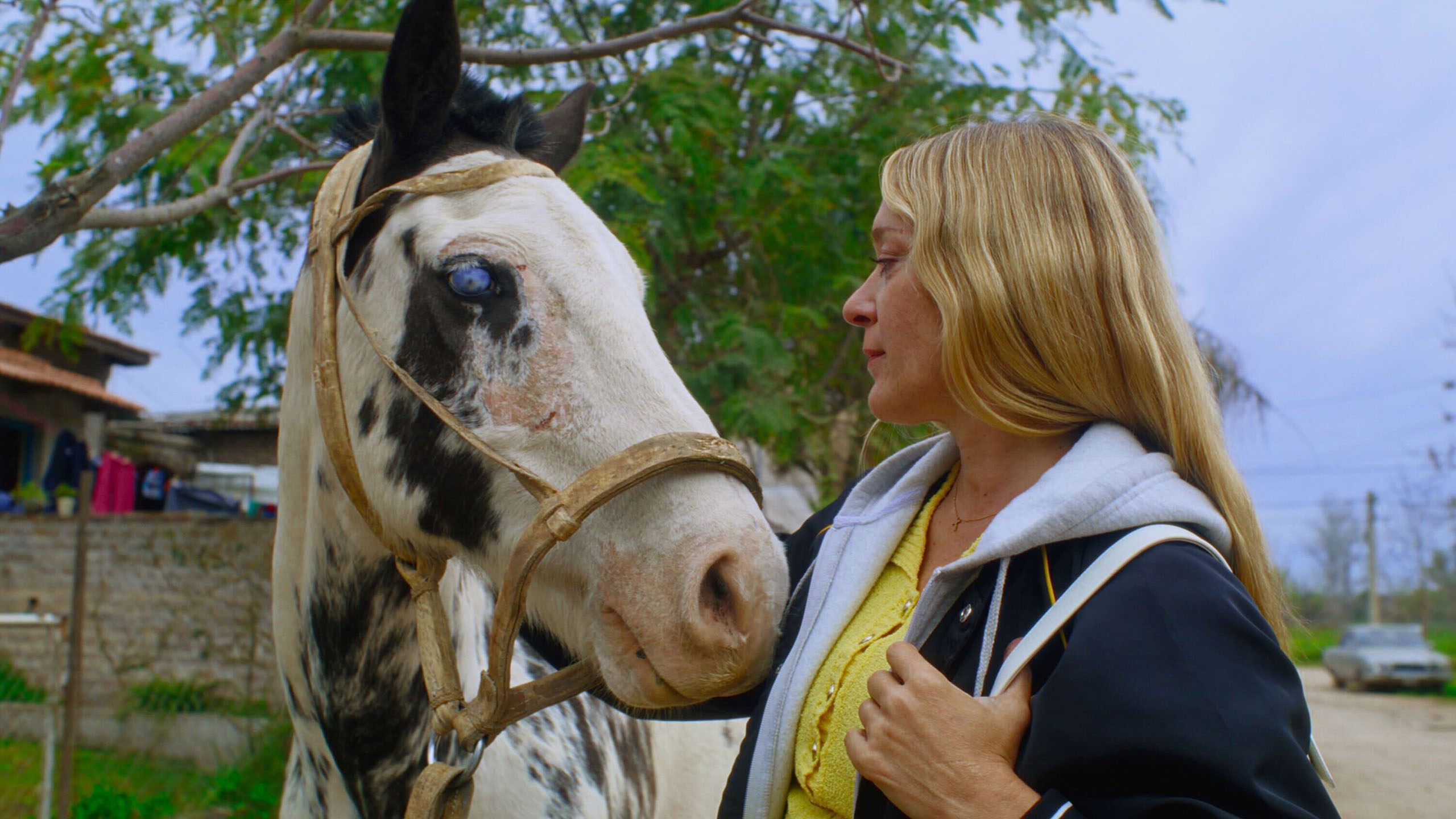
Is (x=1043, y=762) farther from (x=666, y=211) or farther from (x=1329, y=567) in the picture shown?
(x=1329, y=567)

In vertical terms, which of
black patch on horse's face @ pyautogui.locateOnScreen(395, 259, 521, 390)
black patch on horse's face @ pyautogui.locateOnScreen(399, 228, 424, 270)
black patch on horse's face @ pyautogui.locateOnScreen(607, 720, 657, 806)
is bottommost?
black patch on horse's face @ pyautogui.locateOnScreen(607, 720, 657, 806)

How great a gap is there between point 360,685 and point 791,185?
4099mm

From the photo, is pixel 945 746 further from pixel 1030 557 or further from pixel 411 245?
pixel 411 245

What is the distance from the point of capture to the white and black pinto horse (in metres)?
1.32

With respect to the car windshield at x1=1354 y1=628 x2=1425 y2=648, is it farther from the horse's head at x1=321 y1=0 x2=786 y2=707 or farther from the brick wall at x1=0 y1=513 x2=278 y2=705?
the horse's head at x1=321 y1=0 x2=786 y2=707

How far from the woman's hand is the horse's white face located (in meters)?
0.25

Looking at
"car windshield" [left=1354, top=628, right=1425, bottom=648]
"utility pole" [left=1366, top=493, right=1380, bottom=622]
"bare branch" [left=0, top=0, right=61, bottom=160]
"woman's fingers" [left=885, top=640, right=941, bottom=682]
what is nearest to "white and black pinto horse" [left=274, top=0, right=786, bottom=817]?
"woman's fingers" [left=885, top=640, right=941, bottom=682]

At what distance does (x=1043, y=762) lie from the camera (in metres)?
0.99

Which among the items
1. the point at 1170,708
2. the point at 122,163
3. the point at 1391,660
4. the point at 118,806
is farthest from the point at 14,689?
the point at 1391,660

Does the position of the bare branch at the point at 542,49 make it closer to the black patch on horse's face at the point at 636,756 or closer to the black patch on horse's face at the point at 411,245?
the black patch on horse's face at the point at 411,245

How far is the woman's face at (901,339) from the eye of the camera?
1.39 meters

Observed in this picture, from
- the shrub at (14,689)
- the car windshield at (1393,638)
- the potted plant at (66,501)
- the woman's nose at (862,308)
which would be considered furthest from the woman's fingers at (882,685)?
the car windshield at (1393,638)

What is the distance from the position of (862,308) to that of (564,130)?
1.02m

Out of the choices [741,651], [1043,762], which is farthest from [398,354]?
[1043,762]
